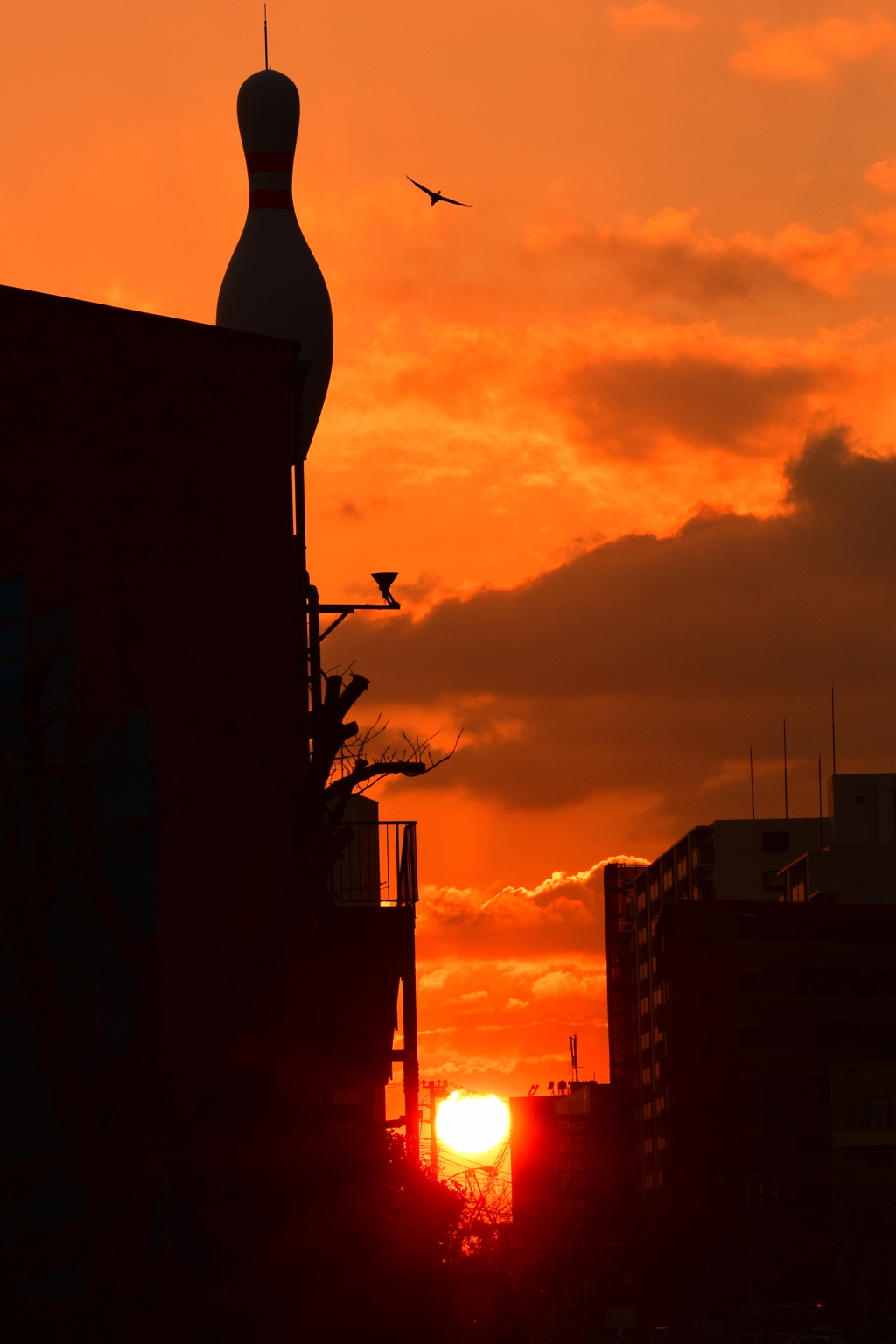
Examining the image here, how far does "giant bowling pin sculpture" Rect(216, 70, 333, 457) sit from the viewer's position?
24578mm

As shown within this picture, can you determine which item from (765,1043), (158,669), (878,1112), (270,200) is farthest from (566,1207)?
(158,669)

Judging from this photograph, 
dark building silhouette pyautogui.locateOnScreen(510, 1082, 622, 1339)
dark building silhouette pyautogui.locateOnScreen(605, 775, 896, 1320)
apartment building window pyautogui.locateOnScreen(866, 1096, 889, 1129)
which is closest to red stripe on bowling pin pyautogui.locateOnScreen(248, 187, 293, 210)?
dark building silhouette pyautogui.locateOnScreen(510, 1082, 622, 1339)

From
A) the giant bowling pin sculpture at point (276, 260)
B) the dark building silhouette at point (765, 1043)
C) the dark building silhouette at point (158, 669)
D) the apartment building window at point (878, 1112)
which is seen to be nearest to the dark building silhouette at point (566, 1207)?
the dark building silhouette at point (765, 1043)

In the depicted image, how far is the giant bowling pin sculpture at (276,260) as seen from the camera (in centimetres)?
2458

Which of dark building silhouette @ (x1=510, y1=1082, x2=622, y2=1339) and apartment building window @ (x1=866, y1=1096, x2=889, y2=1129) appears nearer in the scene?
dark building silhouette @ (x1=510, y1=1082, x2=622, y2=1339)

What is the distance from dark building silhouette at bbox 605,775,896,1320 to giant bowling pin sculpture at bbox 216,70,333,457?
47.9 meters

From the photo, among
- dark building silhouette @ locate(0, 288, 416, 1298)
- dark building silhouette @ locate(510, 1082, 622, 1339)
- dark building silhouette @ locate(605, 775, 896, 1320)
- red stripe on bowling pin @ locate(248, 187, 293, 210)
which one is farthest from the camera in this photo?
dark building silhouette @ locate(605, 775, 896, 1320)

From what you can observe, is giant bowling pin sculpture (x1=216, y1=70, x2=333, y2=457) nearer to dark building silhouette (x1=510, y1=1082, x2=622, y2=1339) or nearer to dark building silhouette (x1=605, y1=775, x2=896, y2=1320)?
dark building silhouette (x1=510, y1=1082, x2=622, y2=1339)

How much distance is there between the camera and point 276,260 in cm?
2480

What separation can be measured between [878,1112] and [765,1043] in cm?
1363

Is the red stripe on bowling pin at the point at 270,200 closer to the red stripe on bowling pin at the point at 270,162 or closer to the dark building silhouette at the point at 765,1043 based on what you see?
the red stripe on bowling pin at the point at 270,162

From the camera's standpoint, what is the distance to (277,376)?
20.7 m

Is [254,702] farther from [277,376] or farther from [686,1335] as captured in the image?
[686,1335]

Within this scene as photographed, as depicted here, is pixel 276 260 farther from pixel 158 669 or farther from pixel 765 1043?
pixel 765 1043
